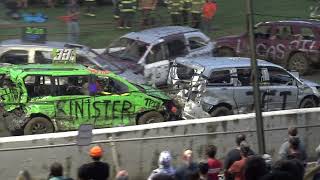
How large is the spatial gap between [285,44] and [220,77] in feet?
17.8

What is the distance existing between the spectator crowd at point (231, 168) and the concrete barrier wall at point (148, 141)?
2549mm

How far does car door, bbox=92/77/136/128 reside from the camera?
14.9 meters

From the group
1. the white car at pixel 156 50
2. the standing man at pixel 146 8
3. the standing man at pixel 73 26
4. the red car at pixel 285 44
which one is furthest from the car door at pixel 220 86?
the standing man at pixel 146 8

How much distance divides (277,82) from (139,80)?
3.30 m

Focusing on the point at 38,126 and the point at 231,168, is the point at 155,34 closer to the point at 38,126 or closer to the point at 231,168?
the point at 38,126

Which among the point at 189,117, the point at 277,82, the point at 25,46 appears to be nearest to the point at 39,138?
the point at 189,117

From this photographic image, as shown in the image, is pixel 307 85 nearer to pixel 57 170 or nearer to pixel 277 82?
pixel 277 82

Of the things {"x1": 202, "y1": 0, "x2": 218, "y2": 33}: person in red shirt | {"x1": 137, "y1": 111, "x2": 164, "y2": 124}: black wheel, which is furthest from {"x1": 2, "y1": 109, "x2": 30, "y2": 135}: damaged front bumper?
{"x1": 202, "y1": 0, "x2": 218, "y2": 33}: person in red shirt

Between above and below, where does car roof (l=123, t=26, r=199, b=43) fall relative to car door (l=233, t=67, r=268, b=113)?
above

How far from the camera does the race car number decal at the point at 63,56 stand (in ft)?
51.6

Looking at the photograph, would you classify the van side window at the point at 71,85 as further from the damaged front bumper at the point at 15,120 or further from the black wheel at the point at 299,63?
the black wheel at the point at 299,63

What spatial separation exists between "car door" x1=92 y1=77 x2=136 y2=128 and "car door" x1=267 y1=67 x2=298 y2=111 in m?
3.53

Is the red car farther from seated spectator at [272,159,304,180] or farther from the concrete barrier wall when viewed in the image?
seated spectator at [272,159,304,180]

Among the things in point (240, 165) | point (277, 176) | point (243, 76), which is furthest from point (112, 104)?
point (277, 176)
